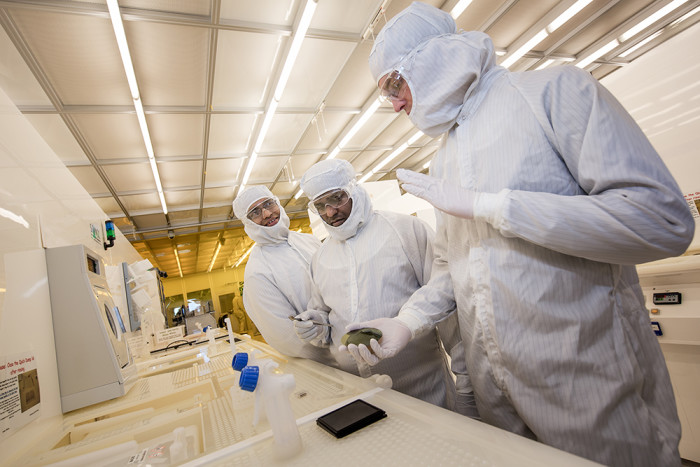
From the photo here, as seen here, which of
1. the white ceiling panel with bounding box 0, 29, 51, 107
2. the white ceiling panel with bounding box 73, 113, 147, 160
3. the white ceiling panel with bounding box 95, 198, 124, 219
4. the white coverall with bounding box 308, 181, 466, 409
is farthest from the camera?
the white ceiling panel with bounding box 95, 198, 124, 219

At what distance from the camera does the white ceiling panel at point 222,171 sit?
636cm

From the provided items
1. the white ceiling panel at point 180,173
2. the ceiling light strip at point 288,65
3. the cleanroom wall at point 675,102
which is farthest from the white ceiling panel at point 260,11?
the white ceiling panel at point 180,173

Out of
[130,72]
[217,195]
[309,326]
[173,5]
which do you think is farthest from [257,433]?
[217,195]

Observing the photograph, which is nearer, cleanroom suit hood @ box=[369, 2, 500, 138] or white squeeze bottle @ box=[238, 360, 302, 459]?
white squeeze bottle @ box=[238, 360, 302, 459]

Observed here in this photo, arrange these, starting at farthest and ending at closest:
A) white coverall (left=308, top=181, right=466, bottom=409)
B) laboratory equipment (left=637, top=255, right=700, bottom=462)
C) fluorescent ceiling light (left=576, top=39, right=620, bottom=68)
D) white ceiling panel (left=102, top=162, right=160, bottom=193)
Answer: white ceiling panel (left=102, top=162, right=160, bottom=193) → fluorescent ceiling light (left=576, top=39, right=620, bottom=68) → laboratory equipment (left=637, top=255, right=700, bottom=462) → white coverall (left=308, top=181, right=466, bottom=409)

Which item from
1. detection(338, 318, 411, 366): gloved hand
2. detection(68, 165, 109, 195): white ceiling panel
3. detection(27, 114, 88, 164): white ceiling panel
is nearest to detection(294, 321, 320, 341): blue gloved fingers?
detection(338, 318, 411, 366): gloved hand

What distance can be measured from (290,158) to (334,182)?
5323mm

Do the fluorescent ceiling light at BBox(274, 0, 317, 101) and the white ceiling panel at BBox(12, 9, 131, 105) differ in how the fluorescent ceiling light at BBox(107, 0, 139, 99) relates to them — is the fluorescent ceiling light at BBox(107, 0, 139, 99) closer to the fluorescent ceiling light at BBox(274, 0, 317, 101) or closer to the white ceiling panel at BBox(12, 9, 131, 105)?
the white ceiling panel at BBox(12, 9, 131, 105)

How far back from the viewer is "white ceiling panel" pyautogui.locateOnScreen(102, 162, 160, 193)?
5.82 m

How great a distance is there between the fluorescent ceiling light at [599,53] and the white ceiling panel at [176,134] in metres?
5.84

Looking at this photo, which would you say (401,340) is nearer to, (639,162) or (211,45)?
(639,162)

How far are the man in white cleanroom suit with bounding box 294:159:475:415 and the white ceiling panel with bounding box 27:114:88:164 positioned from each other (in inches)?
171

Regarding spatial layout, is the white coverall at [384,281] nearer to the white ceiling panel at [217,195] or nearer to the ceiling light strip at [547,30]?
the ceiling light strip at [547,30]

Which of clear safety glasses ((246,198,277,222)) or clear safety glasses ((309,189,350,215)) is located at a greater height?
clear safety glasses ((246,198,277,222))
